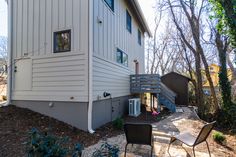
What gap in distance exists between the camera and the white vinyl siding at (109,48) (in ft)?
22.2

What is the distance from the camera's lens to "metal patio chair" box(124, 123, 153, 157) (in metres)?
3.86

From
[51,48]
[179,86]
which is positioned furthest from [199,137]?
[179,86]

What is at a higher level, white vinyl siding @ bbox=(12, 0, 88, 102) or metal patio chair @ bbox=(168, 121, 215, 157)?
white vinyl siding @ bbox=(12, 0, 88, 102)

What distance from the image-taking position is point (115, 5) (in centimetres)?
907

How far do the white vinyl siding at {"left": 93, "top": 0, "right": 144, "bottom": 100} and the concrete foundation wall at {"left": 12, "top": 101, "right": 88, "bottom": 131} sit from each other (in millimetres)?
723

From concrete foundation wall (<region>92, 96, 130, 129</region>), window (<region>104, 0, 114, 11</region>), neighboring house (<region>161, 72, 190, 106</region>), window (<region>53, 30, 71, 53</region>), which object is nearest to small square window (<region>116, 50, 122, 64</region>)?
concrete foundation wall (<region>92, 96, 130, 129</region>)

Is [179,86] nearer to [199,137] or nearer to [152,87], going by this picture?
[152,87]

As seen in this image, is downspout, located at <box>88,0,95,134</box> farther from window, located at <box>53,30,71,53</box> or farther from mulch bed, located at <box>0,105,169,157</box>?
window, located at <box>53,30,71,53</box>

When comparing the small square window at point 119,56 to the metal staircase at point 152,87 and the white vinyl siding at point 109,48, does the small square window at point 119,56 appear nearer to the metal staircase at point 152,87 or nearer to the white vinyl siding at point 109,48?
the white vinyl siding at point 109,48

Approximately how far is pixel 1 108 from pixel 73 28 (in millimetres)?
3934

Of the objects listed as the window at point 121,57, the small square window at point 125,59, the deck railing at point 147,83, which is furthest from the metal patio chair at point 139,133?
the small square window at point 125,59

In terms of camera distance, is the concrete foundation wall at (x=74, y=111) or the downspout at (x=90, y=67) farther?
the concrete foundation wall at (x=74, y=111)

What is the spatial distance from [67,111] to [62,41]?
2.48m

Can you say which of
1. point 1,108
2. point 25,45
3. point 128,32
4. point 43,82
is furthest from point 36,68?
point 128,32
